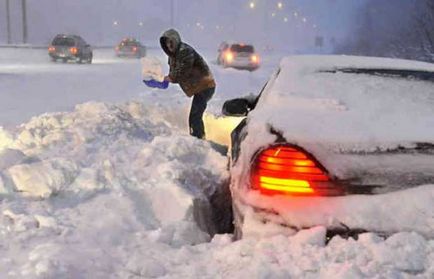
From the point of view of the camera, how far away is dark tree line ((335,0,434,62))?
1345 inches

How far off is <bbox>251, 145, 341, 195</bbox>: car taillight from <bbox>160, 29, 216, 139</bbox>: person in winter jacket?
14.2 ft

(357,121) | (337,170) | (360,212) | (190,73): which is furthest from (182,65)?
(360,212)

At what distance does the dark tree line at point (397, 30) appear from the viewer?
34156mm

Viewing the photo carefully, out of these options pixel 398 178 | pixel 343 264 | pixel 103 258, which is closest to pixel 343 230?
pixel 343 264

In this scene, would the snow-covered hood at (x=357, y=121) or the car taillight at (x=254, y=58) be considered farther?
the car taillight at (x=254, y=58)

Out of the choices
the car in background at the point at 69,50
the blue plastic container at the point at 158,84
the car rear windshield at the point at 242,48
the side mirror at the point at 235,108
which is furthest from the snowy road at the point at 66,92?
the car in background at the point at 69,50

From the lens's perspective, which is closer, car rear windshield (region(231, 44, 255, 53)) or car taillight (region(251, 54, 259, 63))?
car taillight (region(251, 54, 259, 63))

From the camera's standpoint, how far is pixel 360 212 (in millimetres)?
2748

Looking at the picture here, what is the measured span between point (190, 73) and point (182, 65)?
0.61ft

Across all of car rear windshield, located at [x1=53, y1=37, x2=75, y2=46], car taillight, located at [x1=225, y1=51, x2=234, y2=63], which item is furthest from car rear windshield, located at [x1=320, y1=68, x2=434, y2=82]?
car rear windshield, located at [x1=53, y1=37, x2=75, y2=46]

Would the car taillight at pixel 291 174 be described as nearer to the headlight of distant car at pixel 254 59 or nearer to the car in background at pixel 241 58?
the car in background at pixel 241 58

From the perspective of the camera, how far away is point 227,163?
5.45 meters

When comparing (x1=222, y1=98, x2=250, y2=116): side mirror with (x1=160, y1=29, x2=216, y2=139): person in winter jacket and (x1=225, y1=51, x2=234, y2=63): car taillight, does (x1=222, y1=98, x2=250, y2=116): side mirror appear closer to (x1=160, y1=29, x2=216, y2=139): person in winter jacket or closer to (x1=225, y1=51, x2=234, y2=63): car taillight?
(x1=160, y1=29, x2=216, y2=139): person in winter jacket

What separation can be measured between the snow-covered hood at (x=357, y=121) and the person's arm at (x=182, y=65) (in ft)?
11.0
